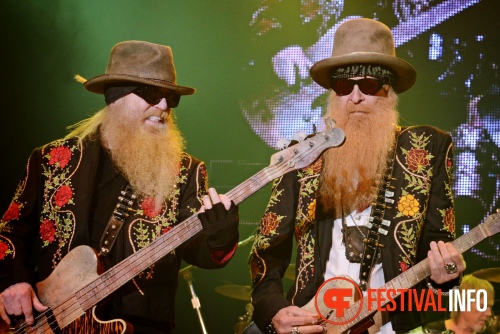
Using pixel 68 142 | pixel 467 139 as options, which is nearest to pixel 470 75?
pixel 467 139

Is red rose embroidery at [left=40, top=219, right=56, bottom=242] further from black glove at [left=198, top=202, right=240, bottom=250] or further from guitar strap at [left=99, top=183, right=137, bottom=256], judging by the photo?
black glove at [left=198, top=202, right=240, bottom=250]

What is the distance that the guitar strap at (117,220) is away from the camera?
3.80 meters

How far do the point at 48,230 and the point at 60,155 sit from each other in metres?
0.50

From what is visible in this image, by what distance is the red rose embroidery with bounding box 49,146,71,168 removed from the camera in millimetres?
4055

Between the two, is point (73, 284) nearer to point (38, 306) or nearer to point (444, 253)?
point (38, 306)

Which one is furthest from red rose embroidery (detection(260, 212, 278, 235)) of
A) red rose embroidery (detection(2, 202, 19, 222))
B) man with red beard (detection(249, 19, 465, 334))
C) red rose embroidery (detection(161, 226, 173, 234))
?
red rose embroidery (detection(2, 202, 19, 222))

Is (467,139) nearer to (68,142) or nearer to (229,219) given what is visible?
(229,219)

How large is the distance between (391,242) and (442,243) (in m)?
0.29

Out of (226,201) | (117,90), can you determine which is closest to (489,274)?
(226,201)

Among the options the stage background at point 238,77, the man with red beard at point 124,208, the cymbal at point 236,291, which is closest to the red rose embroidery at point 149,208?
the man with red beard at point 124,208

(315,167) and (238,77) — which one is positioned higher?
(238,77)

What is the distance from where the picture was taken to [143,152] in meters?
4.15

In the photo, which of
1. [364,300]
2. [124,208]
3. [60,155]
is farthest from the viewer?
A: [60,155]

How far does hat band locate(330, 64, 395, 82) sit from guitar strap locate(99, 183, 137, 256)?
1.45 meters
